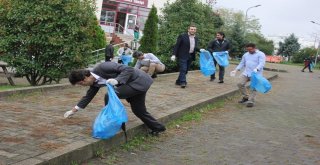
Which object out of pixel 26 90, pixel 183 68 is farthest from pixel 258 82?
pixel 26 90

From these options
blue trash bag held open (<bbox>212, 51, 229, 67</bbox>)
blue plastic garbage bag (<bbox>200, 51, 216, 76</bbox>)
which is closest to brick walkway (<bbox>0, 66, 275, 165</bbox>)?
blue plastic garbage bag (<bbox>200, 51, 216, 76</bbox>)

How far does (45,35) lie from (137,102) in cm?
643

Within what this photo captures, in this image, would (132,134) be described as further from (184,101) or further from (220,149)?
(184,101)

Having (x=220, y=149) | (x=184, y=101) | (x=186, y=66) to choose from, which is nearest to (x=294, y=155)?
(x=220, y=149)

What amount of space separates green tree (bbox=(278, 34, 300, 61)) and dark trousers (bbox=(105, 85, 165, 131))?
58263mm

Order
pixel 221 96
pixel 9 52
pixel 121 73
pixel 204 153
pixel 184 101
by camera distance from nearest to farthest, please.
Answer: pixel 121 73
pixel 204 153
pixel 184 101
pixel 221 96
pixel 9 52

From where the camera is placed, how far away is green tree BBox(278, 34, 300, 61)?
62844 mm

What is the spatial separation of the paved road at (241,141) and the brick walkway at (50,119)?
23.9 inches

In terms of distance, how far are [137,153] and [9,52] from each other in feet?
25.3

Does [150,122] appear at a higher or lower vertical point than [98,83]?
lower

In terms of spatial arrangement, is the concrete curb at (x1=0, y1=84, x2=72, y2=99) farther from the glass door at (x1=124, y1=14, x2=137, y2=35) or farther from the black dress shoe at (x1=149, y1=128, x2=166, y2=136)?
the glass door at (x1=124, y1=14, x2=137, y2=35)

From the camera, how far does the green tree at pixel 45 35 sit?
12492mm

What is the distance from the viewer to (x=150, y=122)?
716 centimetres

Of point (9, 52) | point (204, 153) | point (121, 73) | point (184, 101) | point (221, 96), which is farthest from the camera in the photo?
point (9, 52)
